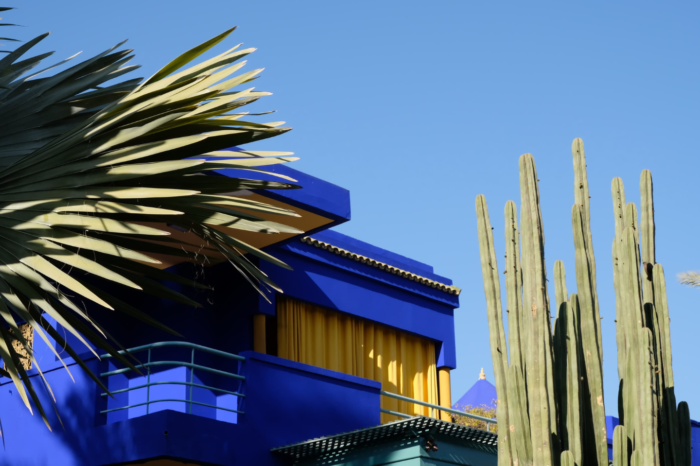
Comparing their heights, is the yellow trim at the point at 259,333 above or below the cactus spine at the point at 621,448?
above

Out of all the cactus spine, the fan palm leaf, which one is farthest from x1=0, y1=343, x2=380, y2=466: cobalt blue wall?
the cactus spine

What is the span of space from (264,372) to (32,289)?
5.66 m

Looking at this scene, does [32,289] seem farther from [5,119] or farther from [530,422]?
[530,422]

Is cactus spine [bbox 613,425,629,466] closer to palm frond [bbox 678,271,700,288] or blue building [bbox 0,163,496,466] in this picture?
blue building [bbox 0,163,496,466]

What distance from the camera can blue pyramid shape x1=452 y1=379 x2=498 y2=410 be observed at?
26000 mm

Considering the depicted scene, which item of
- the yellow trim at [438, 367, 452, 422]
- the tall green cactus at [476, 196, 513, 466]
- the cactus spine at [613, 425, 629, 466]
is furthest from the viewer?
the yellow trim at [438, 367, 452, 422]

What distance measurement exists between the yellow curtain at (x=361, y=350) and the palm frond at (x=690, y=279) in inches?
280

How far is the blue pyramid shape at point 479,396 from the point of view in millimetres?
26000

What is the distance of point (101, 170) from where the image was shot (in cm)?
574

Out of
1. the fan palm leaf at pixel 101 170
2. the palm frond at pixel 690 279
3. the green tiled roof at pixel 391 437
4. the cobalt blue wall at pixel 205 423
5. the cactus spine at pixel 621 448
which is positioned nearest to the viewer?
the fan palm leaf at pixel 101 170

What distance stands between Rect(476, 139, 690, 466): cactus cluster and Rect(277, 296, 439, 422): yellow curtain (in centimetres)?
560

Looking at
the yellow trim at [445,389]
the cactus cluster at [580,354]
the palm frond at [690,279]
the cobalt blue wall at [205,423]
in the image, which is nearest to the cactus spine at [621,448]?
the cactus cluster at [580,354]

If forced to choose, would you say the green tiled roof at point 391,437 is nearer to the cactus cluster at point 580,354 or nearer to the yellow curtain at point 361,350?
the yellow curtain at point 361,350

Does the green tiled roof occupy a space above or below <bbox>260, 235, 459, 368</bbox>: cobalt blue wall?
below
